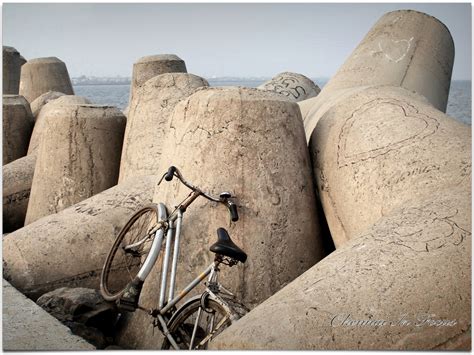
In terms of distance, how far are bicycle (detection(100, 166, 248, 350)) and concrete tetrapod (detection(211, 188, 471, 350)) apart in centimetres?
25

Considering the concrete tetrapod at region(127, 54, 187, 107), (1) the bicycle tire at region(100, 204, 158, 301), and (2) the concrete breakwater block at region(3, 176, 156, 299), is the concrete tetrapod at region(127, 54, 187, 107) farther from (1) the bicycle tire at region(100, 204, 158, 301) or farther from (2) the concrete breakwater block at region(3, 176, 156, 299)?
(1) the bicycle tire at region(100, 204, 158, 301)

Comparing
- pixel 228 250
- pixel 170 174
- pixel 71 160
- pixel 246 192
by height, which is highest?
pixel 170 174

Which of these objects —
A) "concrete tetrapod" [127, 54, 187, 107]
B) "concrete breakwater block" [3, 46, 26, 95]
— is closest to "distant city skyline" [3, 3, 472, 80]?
"concrete tetrapod" [127, 54, 187, 107]

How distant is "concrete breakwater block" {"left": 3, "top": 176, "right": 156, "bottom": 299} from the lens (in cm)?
448

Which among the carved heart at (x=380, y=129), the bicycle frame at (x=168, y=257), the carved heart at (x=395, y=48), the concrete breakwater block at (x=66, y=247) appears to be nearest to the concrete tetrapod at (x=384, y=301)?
the bicycle frame at (x=168, y=257)

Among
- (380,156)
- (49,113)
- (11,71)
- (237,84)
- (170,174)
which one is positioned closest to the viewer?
(170,174)

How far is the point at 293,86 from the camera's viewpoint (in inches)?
275

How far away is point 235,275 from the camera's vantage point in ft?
12.3

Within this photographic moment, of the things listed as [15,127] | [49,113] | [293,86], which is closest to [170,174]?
[49,113]

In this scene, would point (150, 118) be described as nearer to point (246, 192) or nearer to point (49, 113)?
point (49, 113)

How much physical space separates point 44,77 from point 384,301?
8.52 m

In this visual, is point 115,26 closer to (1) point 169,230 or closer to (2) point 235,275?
(1) point 169,230

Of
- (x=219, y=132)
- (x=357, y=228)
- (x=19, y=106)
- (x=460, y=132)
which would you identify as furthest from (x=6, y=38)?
(x=19, y=106)

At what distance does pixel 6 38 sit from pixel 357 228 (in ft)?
7.68
